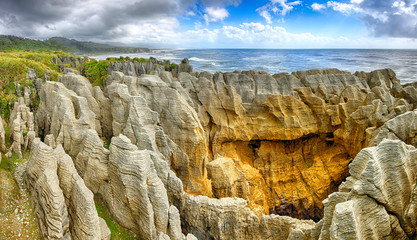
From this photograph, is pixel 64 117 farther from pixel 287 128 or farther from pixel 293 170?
pixel 293 170

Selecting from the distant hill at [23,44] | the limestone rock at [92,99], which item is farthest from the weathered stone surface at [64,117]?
the distant hill at [23,44]

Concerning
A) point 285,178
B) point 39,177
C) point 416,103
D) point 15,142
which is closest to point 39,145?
point 39,177

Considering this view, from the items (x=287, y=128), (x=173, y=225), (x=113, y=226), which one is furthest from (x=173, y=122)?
(x=287, y=128)

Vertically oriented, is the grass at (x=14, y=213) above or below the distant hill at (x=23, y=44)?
below

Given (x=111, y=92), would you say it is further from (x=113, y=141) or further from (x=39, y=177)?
(x=39, y=177)

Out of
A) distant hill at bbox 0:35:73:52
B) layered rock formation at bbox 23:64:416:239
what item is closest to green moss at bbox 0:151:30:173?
layered rock formation at bbox 23:64:416:239

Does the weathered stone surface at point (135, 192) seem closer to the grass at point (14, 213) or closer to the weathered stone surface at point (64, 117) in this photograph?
the grass at point (14, 213)
